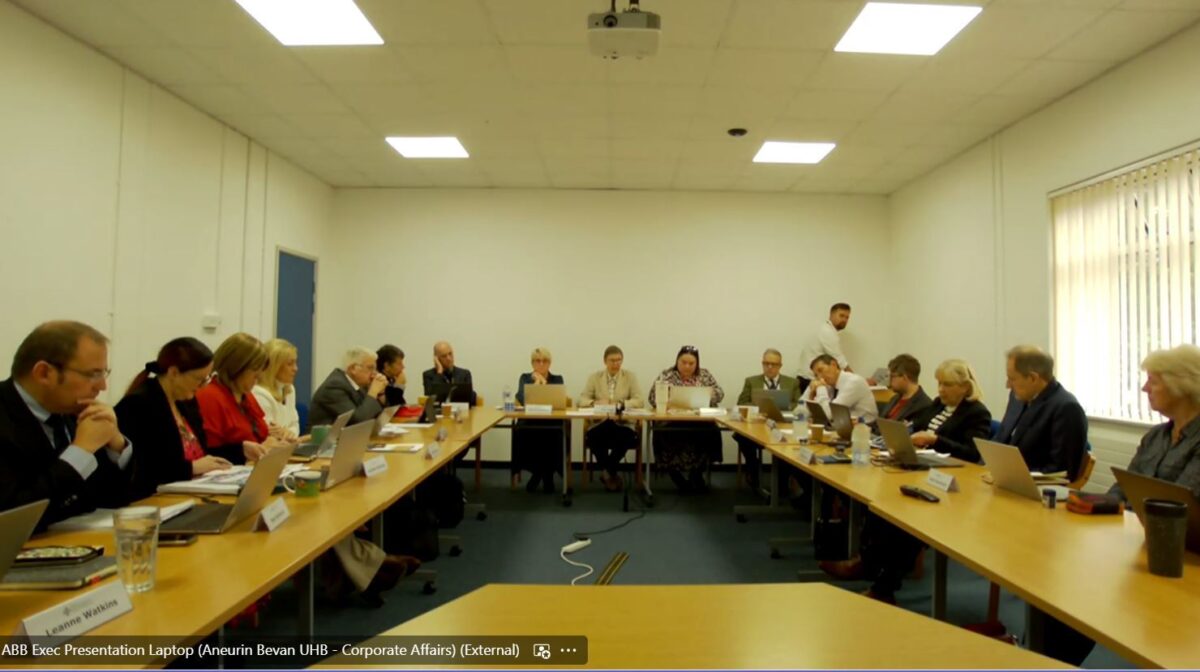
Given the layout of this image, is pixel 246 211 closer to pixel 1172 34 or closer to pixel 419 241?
pixel 419 241

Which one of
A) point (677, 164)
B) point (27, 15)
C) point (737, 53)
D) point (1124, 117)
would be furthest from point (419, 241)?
point (1124, 117)

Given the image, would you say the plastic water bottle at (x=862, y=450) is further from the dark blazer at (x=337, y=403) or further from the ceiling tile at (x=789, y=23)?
the dark blazer at (x=337, y=403)

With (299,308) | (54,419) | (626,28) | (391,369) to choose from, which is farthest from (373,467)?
(299,308)

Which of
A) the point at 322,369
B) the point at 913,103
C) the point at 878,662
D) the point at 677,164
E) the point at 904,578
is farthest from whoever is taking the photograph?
the point at 322,369

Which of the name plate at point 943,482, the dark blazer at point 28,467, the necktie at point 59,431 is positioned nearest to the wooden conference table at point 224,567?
the dark blazer at point 28,467

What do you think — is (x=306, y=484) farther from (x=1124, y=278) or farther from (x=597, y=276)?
(x=597, y=276)

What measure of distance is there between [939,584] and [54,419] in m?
2.84

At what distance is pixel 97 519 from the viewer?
174 cm

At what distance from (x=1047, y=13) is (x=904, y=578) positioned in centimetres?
299

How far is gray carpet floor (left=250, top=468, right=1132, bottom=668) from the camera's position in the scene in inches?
117

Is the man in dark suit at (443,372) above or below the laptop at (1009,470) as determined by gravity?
above

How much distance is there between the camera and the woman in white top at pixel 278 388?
364 centimetres

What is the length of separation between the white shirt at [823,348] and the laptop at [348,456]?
16.8ft

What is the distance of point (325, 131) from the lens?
500 cm
